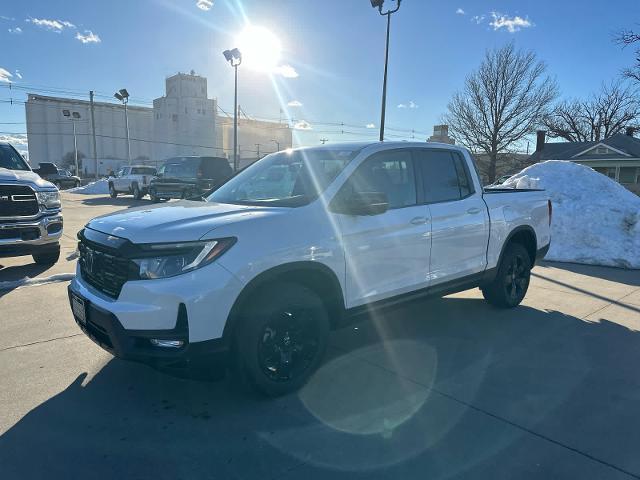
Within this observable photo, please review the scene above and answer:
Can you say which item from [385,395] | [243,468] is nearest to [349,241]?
[385,395]

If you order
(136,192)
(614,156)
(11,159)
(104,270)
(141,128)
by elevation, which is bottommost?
(136,192)

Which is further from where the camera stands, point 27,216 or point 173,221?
point 27,216

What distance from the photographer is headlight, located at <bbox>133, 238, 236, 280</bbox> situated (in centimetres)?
293

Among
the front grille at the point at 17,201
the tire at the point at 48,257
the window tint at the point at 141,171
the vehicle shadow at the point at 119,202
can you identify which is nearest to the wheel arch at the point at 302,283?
the front grille at the point at 17,201

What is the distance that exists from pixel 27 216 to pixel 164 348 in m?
5.12

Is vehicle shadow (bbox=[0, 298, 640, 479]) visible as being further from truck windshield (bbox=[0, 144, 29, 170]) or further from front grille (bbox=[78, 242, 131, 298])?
truck windshield (bbox=[0, 144, 29, 170])

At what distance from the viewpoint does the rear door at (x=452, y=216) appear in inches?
175

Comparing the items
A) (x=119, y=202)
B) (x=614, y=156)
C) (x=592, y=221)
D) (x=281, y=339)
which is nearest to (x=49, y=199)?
(x=281, y=339)

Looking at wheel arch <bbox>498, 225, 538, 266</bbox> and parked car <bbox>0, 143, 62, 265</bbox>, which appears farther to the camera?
parked car <bbox>0, 143, 62, 265</bbox>

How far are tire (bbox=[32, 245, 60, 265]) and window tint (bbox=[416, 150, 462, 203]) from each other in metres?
6.01

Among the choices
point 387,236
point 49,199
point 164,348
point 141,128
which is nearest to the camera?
point 164,348

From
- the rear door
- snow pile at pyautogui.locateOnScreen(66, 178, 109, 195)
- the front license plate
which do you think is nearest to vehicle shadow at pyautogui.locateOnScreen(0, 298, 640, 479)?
the front license plate

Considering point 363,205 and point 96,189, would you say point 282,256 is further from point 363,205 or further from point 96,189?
point 96,189

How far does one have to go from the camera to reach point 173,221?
10.4 feet
